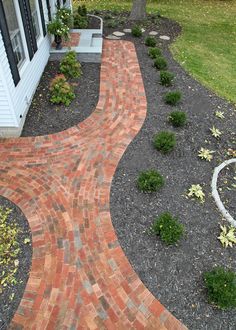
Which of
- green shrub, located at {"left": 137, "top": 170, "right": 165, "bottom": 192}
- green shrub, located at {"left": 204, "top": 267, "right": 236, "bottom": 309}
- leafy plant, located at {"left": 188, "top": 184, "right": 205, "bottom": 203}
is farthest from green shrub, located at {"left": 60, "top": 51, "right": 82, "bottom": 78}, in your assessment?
green shrub, located at {"left": 204, "top": 267, "right": 236, "bottom": 309}

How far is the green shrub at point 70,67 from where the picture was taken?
34.5ft

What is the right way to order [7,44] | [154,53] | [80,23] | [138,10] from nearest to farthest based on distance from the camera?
[7,44], [154,53], [80,23], [138,10]

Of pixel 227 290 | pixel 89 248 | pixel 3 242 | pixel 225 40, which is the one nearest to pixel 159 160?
pixel 89 248

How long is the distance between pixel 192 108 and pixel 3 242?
7.04 metres

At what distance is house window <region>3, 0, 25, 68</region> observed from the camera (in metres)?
7.44

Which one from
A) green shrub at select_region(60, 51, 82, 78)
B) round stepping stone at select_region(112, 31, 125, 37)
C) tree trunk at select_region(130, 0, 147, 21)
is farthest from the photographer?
tree trunk at select_region(130, 0, 147, 21)

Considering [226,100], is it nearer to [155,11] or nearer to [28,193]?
[28,193]

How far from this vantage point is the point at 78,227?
584cm

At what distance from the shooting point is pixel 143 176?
6629 millimetres

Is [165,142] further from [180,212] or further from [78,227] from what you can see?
[78,227]

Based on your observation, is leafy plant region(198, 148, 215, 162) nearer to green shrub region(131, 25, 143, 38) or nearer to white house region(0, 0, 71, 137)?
white house region(0, 0, 71, 137)

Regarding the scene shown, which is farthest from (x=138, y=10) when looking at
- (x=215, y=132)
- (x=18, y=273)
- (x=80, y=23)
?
(x=18, y=273)

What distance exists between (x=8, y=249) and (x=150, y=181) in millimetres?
3249

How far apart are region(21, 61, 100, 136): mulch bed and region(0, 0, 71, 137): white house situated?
252mm
